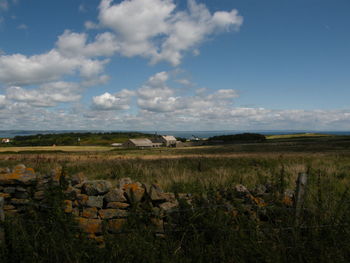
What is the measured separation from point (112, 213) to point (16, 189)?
10.5ft

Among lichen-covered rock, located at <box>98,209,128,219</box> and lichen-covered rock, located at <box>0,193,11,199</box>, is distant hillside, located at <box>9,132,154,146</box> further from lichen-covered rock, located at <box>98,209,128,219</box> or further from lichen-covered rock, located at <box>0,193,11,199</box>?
lichen-covered rock, located at <box>98,209,128,219</box>

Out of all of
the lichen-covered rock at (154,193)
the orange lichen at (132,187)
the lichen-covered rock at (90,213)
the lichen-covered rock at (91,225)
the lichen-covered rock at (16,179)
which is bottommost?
the lichen-covered rock at (91,225)

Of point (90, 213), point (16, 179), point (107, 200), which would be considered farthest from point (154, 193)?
point (16, 179)

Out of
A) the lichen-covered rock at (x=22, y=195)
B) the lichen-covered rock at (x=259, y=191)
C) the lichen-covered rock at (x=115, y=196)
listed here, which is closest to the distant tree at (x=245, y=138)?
the lichen-covered rock at (x=259, y=191)

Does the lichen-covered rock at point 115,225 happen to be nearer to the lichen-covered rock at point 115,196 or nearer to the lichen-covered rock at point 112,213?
the lichen-covered rock at point 112,213

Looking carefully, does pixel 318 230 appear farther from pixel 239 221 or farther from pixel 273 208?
pixel 239 221

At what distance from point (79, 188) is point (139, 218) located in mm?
Answer: 2347

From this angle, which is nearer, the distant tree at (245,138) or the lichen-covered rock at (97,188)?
the lichen-covered rock at (97,188)

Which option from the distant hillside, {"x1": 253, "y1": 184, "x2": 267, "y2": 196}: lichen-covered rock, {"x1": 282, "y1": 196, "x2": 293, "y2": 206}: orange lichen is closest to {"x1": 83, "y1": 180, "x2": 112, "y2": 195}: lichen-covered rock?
{"x1": 253, "y1": 184, "x2": 267, "y2": 196}: lichen-covered rock

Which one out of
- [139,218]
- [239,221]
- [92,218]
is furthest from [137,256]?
[239,221]

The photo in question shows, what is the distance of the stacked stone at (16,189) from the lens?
7277 millimetres

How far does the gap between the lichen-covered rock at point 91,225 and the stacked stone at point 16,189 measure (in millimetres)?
2129

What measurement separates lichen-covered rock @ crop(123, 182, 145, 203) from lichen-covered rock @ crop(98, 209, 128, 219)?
1.09 ft

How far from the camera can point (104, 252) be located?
189 inches
